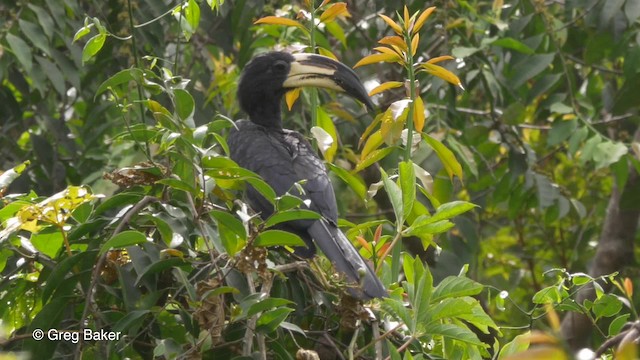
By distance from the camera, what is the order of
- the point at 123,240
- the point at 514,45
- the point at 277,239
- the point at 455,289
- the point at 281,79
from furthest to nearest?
the point at 281,79 < the point at 514,45 < the point at 455,289 < the point at 277,239 < the point at 123,240

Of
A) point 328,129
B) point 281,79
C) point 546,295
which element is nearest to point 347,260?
point 328,129

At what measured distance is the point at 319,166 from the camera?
4.58 metres

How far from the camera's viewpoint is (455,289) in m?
3.16

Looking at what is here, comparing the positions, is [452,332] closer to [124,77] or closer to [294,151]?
[124,77]

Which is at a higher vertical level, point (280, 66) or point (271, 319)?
point (271, 319)

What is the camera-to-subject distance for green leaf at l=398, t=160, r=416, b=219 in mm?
3328

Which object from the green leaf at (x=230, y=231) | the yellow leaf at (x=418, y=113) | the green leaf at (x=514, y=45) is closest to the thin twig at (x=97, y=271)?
the green leaf at (x=230, y=231)

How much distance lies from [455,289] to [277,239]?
53 cm

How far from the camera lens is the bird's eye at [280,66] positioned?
518cm

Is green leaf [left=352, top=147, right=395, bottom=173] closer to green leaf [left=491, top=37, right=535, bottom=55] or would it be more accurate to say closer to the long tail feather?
the long tail feather

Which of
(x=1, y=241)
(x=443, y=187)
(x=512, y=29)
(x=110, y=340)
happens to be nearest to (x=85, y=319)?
(x=110, y=340)

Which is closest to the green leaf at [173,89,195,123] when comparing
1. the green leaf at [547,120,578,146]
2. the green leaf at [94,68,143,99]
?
the green leaf at [94,68,143,99]

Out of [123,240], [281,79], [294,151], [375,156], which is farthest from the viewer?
[281,79]

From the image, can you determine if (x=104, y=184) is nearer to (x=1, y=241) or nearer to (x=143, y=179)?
(x=143, y=179)
